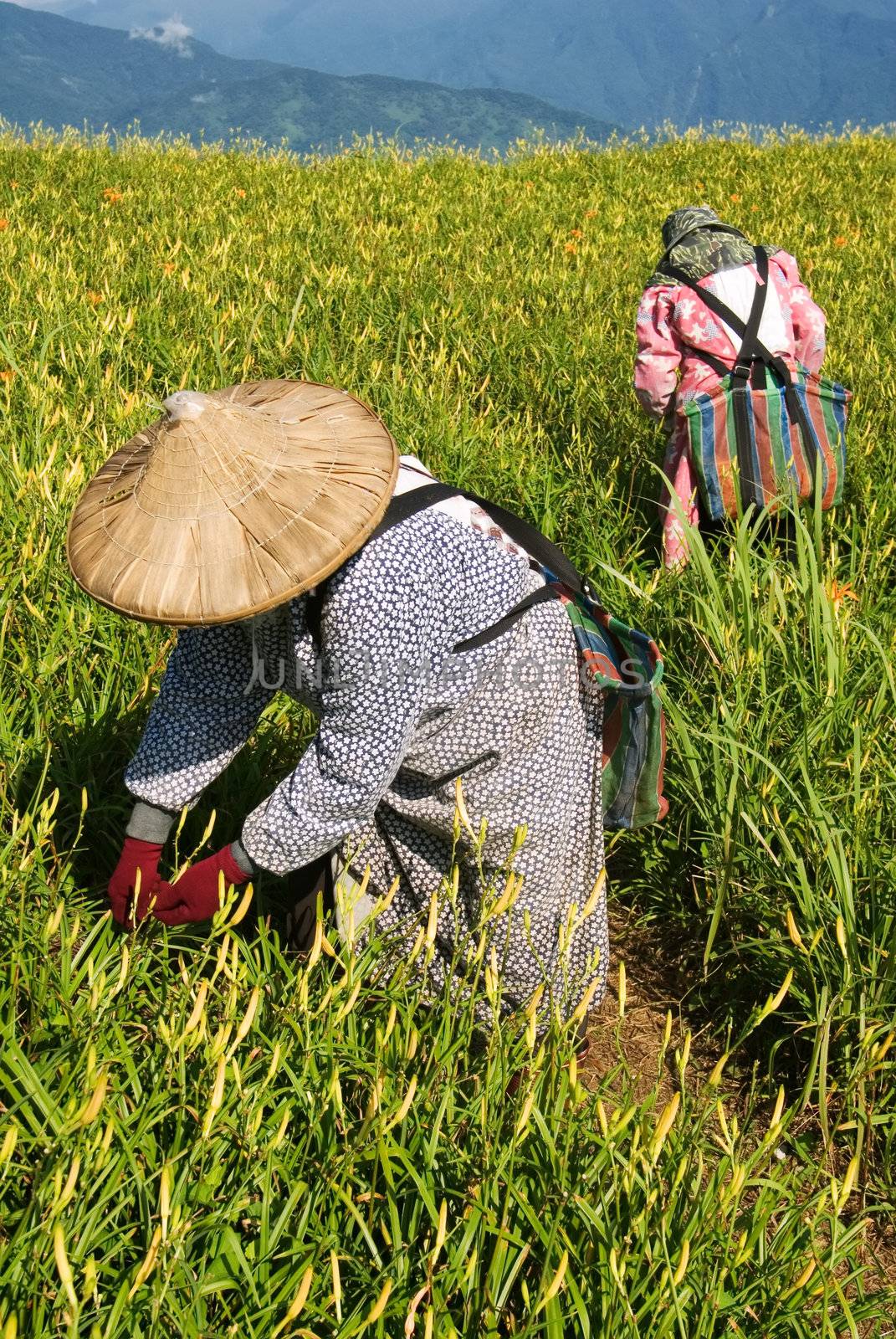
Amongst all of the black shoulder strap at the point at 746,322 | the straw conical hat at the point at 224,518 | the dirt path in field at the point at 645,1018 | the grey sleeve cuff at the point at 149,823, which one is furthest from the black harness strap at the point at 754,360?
the grey sleeve cuff at the point at 149,823

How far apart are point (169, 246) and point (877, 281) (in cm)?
352

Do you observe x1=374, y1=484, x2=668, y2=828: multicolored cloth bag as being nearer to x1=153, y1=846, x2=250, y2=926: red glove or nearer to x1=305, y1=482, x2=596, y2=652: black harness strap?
x1=305, y1=482, x2=596, y2=652: black harness strap

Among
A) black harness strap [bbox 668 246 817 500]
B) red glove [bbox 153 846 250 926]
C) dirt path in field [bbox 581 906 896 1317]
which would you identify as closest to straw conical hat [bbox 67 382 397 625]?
red glove [bbox 153 846 250 926]

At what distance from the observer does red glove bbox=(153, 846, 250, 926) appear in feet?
5.16

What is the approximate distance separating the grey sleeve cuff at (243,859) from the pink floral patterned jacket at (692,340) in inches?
72.4

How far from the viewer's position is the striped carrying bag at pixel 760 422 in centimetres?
307

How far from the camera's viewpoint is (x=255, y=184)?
7219mm

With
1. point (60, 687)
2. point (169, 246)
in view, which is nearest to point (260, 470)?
point (60, 687)

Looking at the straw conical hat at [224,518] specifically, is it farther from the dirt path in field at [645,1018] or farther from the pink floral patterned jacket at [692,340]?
the pink floral patterned jacket at [692,340]

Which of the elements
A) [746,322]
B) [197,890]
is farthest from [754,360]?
[197,890]

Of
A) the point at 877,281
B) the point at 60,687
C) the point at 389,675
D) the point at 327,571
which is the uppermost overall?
the point at 877,281

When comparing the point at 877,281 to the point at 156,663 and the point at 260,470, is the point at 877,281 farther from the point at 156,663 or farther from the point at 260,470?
the point at 260,470

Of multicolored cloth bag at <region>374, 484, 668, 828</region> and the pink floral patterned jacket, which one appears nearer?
multicolored cloth bag at <region>374, 484, 668, 828</region>

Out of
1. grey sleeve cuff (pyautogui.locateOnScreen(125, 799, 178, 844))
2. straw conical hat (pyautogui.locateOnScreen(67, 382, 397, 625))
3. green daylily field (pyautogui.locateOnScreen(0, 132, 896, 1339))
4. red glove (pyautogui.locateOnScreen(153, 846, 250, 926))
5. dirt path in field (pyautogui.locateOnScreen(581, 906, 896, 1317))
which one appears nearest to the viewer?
green daylily field (pyautogui.locateOnScreen(0, 132, 896, 1339))
